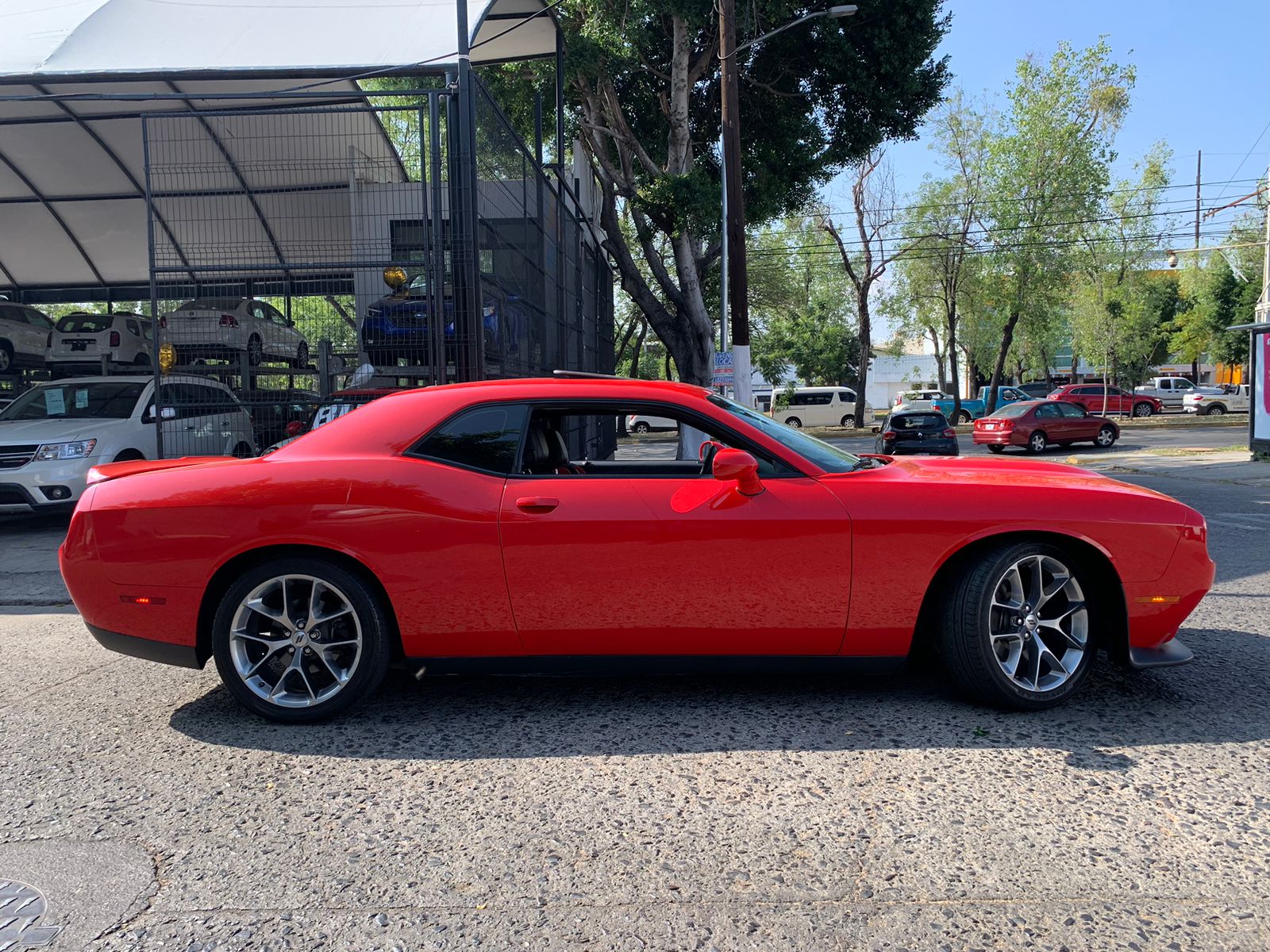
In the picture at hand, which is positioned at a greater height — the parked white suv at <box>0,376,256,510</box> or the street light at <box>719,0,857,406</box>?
the street light at <box>719,0,857,406</box>

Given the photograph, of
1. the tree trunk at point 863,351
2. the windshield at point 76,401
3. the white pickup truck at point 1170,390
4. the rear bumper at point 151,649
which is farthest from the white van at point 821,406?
the rear bumper at point 151,649

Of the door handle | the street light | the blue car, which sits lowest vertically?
the door handle

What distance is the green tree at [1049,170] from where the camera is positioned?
3250 centimetres

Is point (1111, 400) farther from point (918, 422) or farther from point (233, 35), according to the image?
point (233, 35)

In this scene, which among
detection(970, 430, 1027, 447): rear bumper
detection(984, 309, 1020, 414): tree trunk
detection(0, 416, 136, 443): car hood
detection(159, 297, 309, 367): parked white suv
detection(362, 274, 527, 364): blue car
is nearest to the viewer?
detection(362, 274, 527, 364): blue car

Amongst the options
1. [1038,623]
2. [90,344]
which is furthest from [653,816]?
[90,344]

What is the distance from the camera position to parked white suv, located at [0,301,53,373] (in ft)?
49.5

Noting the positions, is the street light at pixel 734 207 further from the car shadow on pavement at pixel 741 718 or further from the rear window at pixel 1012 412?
the car shadow on pavement at pixel 741 718

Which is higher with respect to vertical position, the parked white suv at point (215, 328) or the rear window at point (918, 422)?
the parked white suv at point (215, 328)

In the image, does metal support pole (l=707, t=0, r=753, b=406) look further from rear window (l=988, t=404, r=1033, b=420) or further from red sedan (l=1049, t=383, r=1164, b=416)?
red sedan (l=1049, t=383, r=1164, b=416)

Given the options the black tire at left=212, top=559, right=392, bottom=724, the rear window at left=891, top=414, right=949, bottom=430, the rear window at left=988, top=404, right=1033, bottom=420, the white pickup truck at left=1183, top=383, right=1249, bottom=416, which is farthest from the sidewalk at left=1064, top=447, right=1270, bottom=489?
the white pickup truck at left=1183, top=383, right=1249, bottom=416

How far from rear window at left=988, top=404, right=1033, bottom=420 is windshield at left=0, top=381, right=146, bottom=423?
20.8 metres

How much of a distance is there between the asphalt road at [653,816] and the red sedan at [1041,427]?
68.7 ft

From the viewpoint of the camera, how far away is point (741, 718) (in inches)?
153
